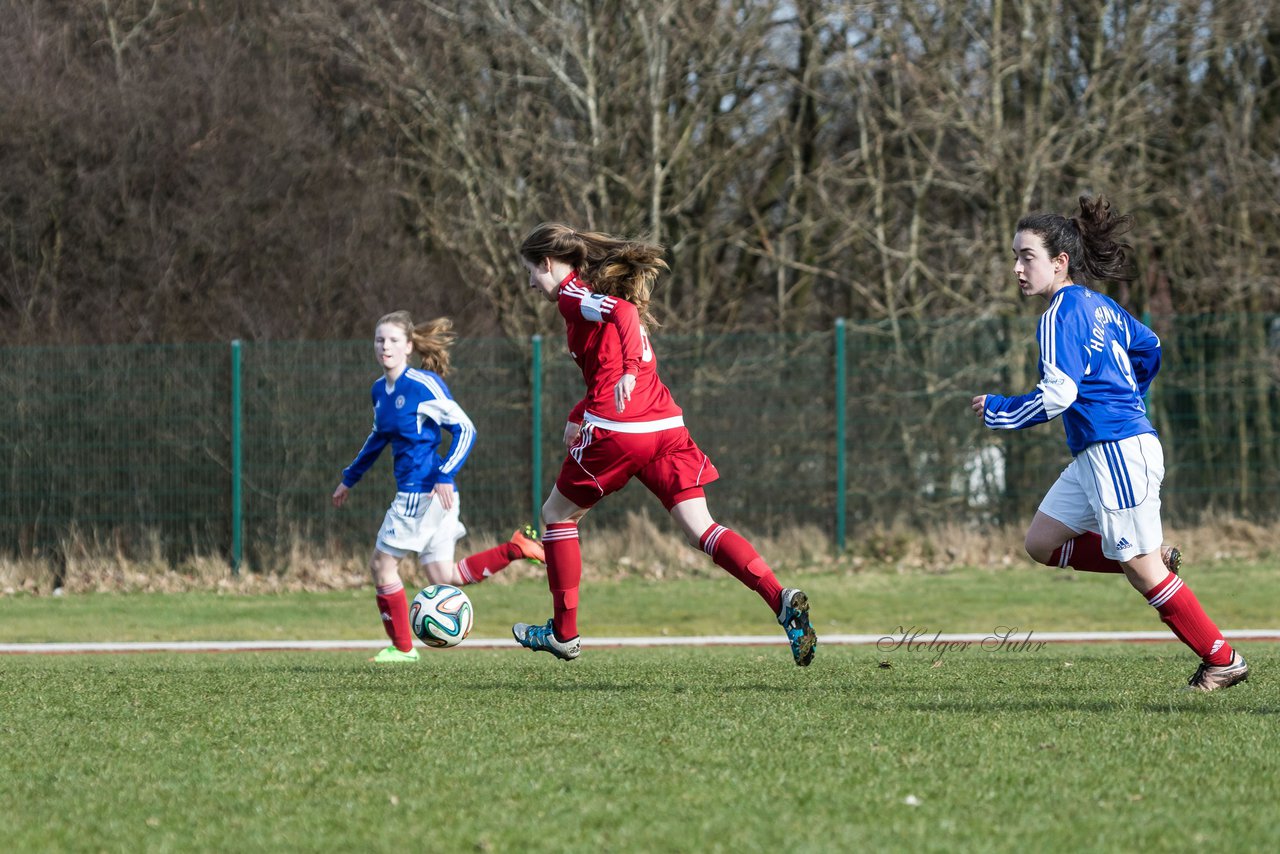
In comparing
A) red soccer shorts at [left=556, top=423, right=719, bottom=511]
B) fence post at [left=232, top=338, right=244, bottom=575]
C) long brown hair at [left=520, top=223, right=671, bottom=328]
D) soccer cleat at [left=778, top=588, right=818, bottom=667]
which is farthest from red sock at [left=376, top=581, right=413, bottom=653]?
fence post at [left=232, top=338, right=244, bottom=575]

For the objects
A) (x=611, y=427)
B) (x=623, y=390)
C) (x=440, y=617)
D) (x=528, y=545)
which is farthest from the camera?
(x=528, y=545)

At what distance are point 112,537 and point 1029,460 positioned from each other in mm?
9780

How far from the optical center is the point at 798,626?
660 centimetres

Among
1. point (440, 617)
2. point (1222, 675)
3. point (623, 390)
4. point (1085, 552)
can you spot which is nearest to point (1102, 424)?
point (1085, 552)

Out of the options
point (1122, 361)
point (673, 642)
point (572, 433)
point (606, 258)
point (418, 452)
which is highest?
point (606, 258)

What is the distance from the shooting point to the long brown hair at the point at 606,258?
7176 mm

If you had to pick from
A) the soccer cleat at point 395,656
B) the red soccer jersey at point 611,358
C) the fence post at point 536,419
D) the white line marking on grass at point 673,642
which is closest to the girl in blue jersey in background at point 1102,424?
the red soccer jersey at point 611,358

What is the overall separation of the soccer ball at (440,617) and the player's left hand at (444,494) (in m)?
1.14

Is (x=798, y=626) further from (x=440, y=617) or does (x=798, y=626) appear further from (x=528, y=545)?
(x=528, y=545)

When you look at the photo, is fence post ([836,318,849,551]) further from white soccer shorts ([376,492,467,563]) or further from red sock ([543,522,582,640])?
red sock ([543,522,582,640])

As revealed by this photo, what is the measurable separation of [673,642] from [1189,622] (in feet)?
19.6

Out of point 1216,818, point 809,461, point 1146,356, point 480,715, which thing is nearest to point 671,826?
point 1216,818

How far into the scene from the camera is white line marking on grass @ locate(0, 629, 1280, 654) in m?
11.5

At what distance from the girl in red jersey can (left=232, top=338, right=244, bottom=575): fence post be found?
952 cm
